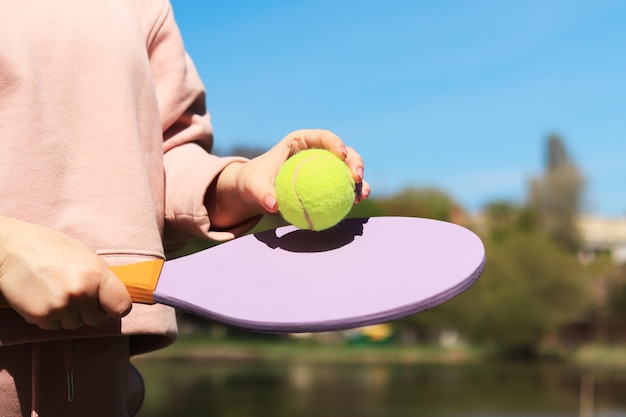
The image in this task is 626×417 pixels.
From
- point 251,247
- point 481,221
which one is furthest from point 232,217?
point 481,221

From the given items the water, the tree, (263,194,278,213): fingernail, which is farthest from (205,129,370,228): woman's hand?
the tree

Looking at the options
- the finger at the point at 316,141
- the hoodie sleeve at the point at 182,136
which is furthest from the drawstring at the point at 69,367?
the finger at the point at 316,141

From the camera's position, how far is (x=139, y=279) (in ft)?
3.18

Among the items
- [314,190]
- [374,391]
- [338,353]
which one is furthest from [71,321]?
[338,353]

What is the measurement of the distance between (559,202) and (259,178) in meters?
35.1

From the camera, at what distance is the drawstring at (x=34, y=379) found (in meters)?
0.97

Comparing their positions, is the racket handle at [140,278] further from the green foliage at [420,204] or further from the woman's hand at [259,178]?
the green foliage at [420,204]

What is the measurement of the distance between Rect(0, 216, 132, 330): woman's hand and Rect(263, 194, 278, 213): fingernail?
25 centimetres

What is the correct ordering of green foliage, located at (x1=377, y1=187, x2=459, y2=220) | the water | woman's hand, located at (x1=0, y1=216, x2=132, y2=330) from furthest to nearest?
green foliage, located at (x1=377, y1=187, x2=459, y2=220)
the water
woman's hand, located at (x1=0, y1=216, x2=132, y2=330)

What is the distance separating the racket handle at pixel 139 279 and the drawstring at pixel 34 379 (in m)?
0.06

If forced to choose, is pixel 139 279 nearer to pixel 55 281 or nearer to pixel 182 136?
pixel 55 281

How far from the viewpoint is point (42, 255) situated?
0.89 meters

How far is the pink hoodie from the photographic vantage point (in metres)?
1.02

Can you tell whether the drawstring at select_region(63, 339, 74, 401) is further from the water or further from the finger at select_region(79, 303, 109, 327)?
the water
